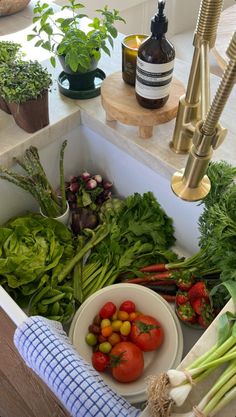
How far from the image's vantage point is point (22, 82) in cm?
84

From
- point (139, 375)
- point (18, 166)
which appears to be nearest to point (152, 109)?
point (18, 166)

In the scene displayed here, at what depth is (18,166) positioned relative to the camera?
0.97 m

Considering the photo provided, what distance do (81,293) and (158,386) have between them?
1.52ft

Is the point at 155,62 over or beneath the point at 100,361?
over

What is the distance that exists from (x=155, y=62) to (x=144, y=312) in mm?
584

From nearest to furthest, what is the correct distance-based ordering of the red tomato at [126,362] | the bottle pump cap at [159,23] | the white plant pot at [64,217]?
the bottle pump cap at [159,23]
the red tomato at [126,362]
the white plant pot at [64,217]

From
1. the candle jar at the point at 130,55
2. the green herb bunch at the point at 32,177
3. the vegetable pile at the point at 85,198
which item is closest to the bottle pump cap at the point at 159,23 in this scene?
the candle jar at the point at 130,55

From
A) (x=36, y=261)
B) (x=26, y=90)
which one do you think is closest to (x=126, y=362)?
(x=36, y=261)

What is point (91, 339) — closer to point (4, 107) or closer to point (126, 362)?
point (126, 362)

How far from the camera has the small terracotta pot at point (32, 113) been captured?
86cm

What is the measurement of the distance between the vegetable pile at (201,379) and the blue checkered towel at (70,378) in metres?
0.08

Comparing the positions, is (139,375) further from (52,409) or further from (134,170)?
(134,170)

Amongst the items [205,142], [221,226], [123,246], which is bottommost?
[123,246]

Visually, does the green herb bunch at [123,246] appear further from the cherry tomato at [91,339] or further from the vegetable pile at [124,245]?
the cherry tomato at [91,339]
